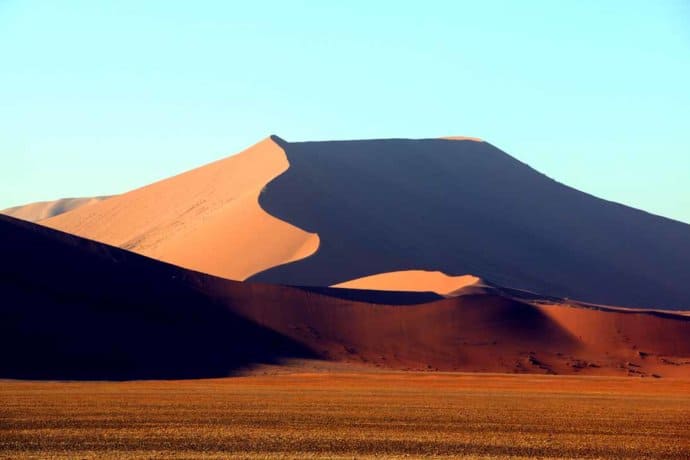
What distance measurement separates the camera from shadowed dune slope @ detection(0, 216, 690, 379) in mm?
42406

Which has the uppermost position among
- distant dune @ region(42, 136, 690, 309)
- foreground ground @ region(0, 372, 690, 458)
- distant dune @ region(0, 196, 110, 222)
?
distant dune @ region(0, 196, 110, 222)

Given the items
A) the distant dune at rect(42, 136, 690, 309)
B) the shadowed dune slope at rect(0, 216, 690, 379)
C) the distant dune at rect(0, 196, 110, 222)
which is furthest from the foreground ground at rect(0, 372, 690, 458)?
the distant dune at rect(0, 196, 110, 222)

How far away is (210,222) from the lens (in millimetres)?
89188

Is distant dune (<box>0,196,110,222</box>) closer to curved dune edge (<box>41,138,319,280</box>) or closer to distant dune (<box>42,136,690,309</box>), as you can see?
curved dune edge (<box>41,138,319,280</box>)

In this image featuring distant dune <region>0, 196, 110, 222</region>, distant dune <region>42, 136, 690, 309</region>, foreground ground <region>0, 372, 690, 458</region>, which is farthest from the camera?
distant dune <region>0, 196, 110, 222</region>

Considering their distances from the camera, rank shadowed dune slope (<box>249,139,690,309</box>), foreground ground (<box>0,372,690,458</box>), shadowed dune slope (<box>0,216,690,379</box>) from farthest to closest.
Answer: shadowed dune slope (<box>249,139,690,309</box>) → shadowed dune slope (<box>0,216,690,379</box>) → foreground ground (<box>0,372,690,458</box>)

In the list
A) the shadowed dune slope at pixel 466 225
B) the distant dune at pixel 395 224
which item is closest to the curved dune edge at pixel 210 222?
the distant dune at pixel 395 224

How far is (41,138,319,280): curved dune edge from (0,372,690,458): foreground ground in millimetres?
40813

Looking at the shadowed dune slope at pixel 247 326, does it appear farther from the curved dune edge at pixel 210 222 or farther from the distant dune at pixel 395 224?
the curved dune edge at pixel 210 222

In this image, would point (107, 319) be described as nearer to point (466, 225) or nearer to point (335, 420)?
point (335, 420)

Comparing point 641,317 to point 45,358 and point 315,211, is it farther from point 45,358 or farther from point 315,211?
point 315,211

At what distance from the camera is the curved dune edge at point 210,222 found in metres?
77.8

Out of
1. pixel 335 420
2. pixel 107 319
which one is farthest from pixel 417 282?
pixel 335 420

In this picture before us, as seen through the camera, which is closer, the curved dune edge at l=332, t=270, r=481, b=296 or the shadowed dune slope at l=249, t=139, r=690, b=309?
the curved dune edge at l=332, t=270, r=481, b=296
